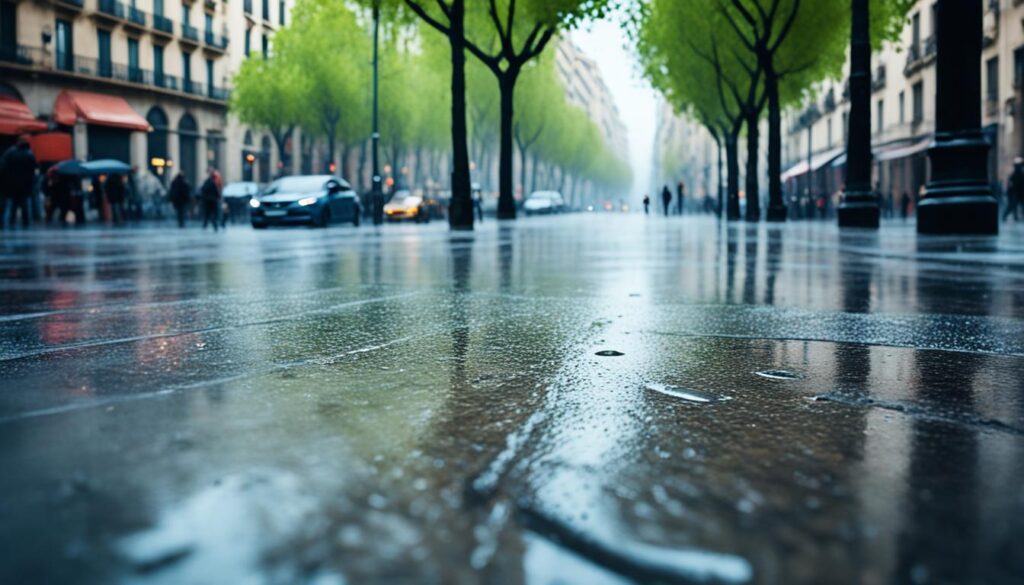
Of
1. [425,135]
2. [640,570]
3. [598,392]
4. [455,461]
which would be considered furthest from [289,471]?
[425,135]

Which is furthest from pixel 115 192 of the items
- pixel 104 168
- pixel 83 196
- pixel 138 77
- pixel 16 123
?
pixel 138 77

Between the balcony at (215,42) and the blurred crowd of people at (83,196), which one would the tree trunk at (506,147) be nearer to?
the blurred crowd of people at (83,196)

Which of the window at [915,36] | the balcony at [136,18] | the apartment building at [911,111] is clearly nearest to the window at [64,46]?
the balcony at [136,18]

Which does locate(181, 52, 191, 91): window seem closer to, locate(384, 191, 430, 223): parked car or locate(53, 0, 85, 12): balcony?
locate(53, 0, 85, 12): balcony

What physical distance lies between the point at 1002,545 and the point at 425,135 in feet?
205

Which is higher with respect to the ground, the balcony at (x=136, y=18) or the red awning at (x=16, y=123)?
the balcony at (x=136, y=18)

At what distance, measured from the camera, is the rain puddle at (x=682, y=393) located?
2.12 m

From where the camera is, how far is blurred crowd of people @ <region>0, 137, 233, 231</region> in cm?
2130

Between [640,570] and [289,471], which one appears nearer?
[640,570]

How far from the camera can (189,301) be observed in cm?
487

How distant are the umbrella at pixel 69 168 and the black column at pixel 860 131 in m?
23.2

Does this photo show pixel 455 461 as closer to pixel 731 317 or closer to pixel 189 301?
pixel 731 317

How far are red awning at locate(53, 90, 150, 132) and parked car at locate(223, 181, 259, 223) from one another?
6466 millimetres

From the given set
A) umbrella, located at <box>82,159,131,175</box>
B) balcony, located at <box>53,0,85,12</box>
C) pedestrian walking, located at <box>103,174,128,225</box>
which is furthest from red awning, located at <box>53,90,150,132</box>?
pedestrian walking, located at <box>103,174,128,225</box>
